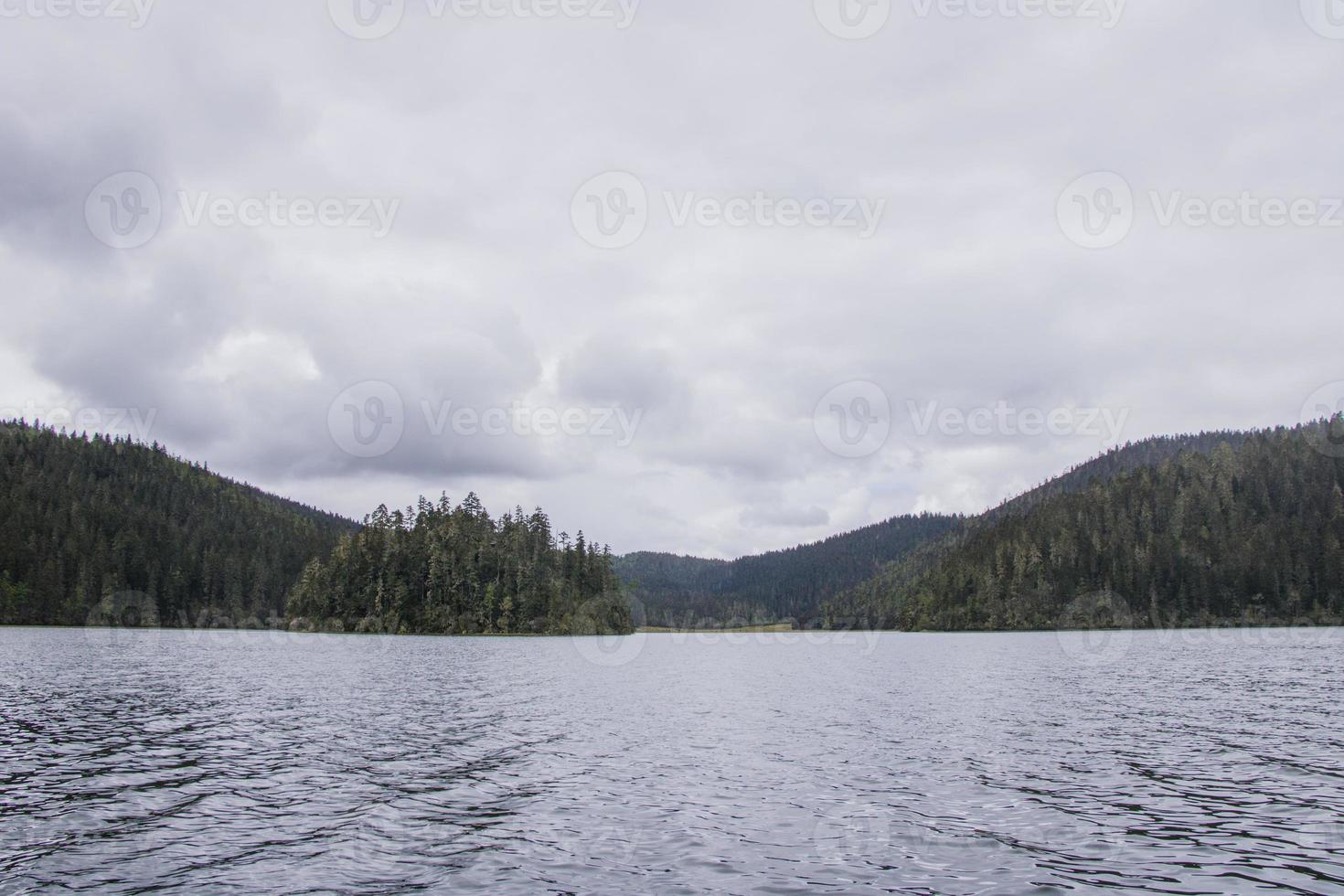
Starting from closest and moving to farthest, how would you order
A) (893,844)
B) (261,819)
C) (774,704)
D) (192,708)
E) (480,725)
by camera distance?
(893,844), (261,819), (480,725), (192,708), (774,704)

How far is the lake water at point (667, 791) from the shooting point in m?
20.3

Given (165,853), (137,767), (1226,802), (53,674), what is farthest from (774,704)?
(53,674)

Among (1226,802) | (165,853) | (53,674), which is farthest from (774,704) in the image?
(53,674)

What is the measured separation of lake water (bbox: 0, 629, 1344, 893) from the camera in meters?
20.3

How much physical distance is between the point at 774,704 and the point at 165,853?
43638 millimetres

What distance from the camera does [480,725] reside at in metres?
46.7

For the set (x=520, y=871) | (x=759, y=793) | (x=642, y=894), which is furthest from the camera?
(x=759, y=793)

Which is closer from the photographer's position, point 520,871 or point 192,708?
point 520,871

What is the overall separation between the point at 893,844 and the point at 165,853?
61.5 ft

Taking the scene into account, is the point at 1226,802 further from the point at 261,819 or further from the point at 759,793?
the point at 261,819

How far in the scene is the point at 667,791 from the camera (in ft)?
97.2

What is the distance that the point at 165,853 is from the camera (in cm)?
2162

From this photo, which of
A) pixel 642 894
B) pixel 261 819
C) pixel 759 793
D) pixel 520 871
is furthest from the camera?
pixel 759 793

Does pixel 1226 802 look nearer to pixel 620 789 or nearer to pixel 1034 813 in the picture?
pixel 1034 813
